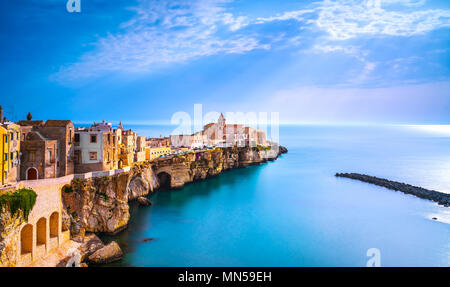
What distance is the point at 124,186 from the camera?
77.4 ft

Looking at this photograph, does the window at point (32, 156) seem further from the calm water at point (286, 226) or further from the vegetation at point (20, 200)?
the calm water at point (286, 226)

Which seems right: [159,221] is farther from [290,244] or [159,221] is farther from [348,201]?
[348,201]

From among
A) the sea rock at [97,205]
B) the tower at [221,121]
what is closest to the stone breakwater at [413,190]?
the tower at [221,121]

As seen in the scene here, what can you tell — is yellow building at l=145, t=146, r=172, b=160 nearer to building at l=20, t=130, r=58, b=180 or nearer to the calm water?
the calm water

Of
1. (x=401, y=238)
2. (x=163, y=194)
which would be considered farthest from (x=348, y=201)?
(x=163, y=194)

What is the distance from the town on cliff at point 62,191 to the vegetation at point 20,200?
0.13ft

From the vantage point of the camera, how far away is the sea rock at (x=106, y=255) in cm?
1689

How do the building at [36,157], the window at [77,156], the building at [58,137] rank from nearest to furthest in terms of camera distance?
1. the building at [36,157]
2. the building at [58,137]
3. the window at [77,156]

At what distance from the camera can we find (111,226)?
2142cm

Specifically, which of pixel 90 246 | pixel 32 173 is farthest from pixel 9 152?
pixel 90 246

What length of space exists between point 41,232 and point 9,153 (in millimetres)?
4766

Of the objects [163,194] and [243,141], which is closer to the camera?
[163,194]
